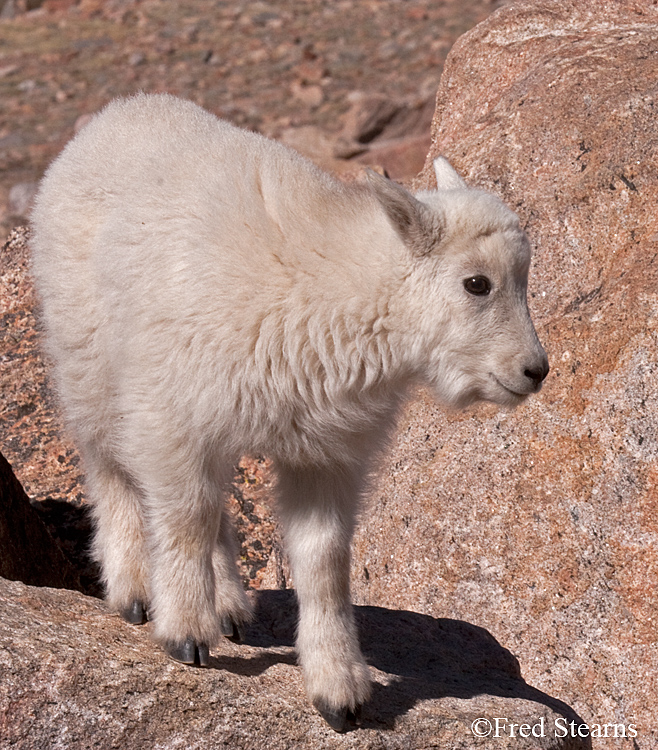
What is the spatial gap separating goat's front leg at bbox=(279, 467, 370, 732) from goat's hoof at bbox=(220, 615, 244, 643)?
1.53 ft

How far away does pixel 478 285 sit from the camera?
3.99 m

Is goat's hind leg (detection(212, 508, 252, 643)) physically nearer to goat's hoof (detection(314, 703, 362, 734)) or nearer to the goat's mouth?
goat's hoof (detection(314, 703, 362, 734))

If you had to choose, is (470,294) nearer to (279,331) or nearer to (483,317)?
(483,317)

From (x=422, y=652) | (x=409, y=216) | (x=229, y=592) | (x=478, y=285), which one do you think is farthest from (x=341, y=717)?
(x=409, y=216)

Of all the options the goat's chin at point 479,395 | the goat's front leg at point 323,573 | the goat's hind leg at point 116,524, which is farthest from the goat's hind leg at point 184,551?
the goat's chin at point 479,395

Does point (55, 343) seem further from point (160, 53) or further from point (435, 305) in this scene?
point (160, 53)

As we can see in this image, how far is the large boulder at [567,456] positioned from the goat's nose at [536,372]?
1.26 meters

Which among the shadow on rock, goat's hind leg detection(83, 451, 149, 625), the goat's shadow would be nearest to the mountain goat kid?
goat's hind leg detection(83, 451, 149, 625)

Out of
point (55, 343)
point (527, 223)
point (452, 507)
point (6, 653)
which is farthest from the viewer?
point (527, 223)

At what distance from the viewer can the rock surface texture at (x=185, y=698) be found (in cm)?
365

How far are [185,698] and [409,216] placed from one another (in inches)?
80.4

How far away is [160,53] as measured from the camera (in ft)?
65.8

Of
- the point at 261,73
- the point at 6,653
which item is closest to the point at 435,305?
the point at 6,653

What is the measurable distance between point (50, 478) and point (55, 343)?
81.5 inches
